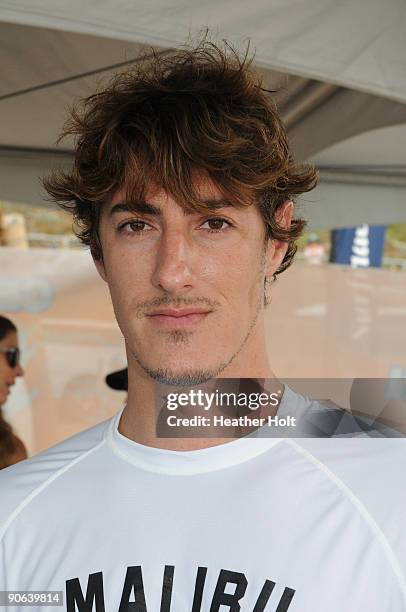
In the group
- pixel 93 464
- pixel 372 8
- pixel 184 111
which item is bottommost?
pixel 93 464

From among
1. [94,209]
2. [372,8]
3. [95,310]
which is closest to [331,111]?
[372,8]

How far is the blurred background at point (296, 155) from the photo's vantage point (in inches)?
46.5

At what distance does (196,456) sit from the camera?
119 cm

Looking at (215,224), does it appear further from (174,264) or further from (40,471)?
(40,471)

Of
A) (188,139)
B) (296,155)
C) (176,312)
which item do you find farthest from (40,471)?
(296,155)

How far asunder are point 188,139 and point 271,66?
182 millimetres

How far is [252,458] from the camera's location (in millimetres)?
1198

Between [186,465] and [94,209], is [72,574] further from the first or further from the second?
[94,209]

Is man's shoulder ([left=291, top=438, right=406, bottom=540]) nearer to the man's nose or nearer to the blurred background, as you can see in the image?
the man's nose

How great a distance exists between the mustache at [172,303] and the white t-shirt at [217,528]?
23cm

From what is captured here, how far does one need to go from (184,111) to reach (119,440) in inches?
23.3

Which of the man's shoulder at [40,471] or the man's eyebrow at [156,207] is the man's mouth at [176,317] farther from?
the man's shoulder at [40,471]

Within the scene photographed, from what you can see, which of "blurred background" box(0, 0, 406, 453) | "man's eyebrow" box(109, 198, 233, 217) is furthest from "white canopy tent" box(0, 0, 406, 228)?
"man's eyebrow" box(109, 198, 233, 217)

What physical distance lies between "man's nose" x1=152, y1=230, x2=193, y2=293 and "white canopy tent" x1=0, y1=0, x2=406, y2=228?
0.31 metres
